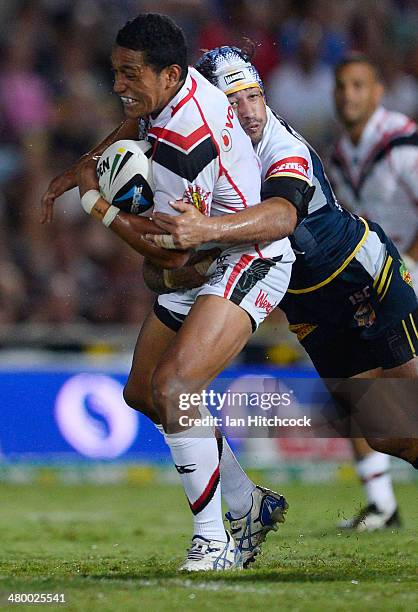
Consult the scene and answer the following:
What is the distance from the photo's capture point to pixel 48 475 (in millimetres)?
Answer: 10734

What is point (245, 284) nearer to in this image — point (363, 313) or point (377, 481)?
point (363, 313)

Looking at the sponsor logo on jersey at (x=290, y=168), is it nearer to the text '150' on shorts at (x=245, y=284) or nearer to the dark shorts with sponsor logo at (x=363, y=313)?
the text '150' on shorts at (x=245, y=284)

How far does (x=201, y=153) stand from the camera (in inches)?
210

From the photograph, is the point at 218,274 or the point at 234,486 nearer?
the point at 218,274

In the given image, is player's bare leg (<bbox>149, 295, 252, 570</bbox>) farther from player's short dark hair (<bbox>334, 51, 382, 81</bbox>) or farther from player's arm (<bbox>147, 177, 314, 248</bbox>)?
player's short dark hair (<bbox>334, 51, 382, 81</bbox>)

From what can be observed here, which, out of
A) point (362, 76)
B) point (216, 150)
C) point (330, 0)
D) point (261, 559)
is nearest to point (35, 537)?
point (261, 559)

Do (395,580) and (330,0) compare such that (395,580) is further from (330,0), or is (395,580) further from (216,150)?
(330,0)

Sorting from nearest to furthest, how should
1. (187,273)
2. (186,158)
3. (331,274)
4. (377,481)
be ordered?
(186,158)
(187,273)
(331,274)
(377,481)

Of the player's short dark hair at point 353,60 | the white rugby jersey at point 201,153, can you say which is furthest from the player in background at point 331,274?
the player's short dark hair at point 353,60

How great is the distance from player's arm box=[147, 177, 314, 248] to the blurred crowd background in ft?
8.48

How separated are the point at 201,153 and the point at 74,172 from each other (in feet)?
3.62

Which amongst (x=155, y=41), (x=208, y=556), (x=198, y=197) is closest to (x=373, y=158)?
(x=198, y=197)

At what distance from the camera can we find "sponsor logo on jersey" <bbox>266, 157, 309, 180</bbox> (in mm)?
5684

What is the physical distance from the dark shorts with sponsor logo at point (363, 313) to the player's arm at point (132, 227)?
3.76 feet
